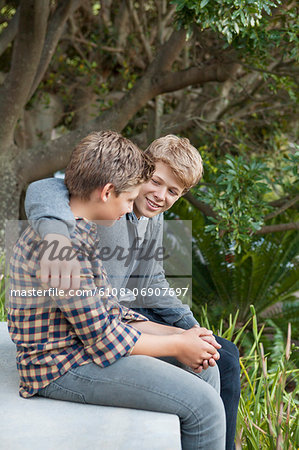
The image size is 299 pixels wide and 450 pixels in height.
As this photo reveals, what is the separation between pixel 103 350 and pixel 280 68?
147 inches

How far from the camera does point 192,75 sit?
4.45 m

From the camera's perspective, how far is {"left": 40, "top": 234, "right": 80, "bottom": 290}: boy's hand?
5.75 feet

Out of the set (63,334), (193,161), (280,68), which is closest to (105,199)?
(63,334)

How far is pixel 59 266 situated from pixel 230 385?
0.98 meters

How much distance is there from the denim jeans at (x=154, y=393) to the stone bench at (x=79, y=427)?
0.14 feet

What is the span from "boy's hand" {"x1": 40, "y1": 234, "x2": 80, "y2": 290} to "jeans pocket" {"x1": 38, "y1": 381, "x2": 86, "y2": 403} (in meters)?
0.38

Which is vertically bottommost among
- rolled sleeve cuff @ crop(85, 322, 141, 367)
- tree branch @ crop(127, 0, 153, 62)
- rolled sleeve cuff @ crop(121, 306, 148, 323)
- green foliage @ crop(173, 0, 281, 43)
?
rolled sleeve cuff @ crop(121, 306, 148, 323)

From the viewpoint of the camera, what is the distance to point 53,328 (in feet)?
6.05

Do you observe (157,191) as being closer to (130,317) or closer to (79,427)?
(130,317)

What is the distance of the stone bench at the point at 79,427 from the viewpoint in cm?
167

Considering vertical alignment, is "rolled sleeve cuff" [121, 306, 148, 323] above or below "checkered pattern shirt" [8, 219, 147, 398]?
below

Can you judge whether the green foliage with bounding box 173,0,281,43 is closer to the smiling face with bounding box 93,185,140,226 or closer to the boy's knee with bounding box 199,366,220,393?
the smiling face with bounding box 93,185,140,226

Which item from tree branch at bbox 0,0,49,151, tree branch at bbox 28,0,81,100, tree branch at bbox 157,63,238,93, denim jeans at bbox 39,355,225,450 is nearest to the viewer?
denim jeans at bbox 39,355,225,450

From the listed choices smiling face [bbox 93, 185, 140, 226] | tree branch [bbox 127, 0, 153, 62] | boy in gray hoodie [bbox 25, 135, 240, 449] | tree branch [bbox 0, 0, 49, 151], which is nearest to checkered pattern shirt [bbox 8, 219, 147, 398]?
smiling face [bbox 93, 185, 140, 226]
